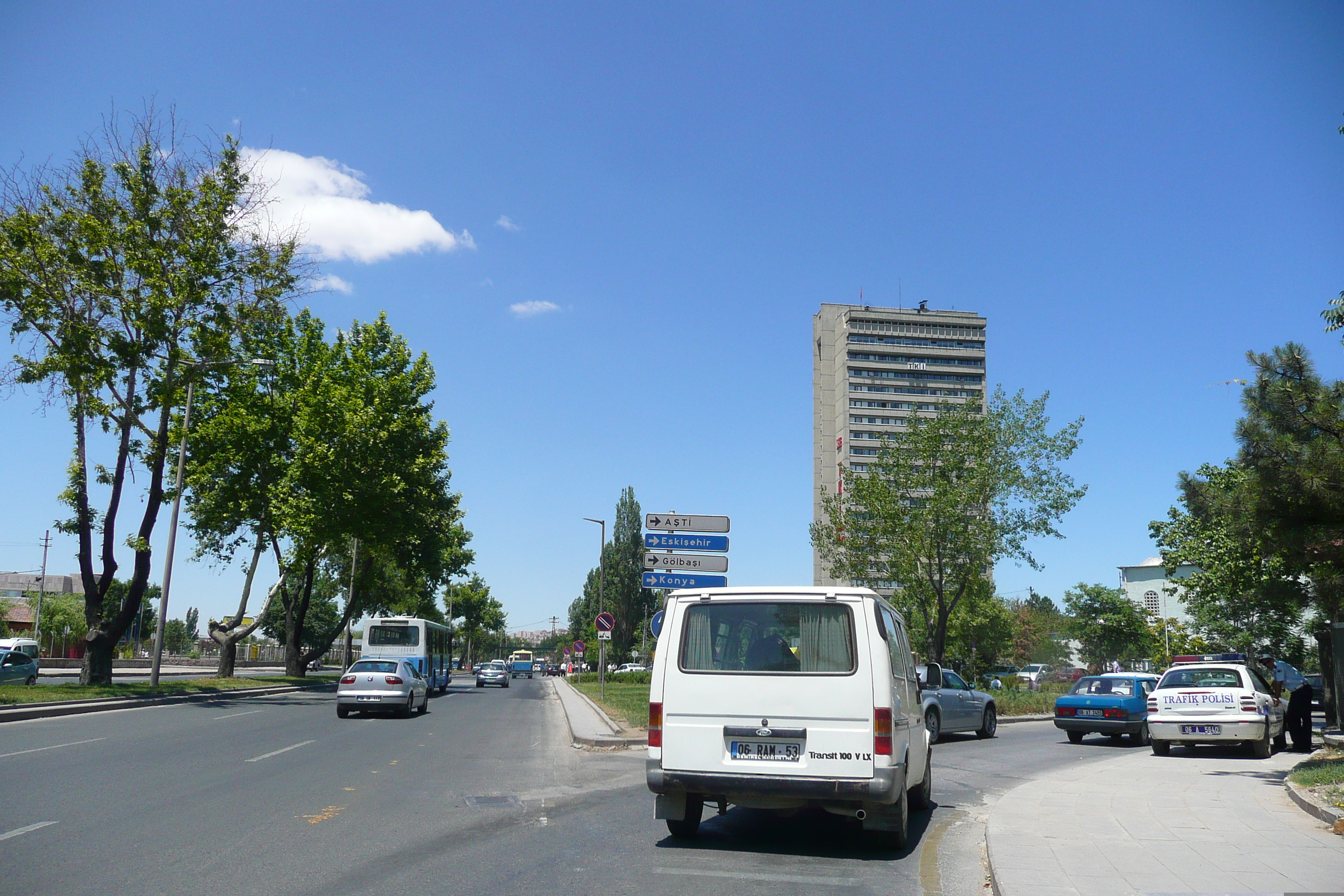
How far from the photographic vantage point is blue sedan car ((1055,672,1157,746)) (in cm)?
1973

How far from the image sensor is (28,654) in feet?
106

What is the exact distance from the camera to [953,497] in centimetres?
3409

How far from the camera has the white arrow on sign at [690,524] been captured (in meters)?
18.3

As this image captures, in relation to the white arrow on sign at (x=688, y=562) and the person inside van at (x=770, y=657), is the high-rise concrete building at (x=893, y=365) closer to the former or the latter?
the white arrow on sign at (x=688, y=562)

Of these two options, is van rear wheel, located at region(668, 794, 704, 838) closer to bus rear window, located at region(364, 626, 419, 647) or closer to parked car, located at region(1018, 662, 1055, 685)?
bus rear window, located at region(364, 626, 419, 647)

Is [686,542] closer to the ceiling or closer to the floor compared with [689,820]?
closer to the ceiling

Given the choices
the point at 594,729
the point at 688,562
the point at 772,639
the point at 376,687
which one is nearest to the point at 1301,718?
the point at 688,562

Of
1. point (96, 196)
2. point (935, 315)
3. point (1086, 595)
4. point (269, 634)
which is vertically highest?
point (935, 315)

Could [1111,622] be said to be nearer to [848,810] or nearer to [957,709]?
[957,709]

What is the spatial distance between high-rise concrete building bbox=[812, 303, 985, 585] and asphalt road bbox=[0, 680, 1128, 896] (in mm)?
117044

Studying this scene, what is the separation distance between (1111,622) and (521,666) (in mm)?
57452

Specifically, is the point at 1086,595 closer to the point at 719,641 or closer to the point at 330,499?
the point at 330,499

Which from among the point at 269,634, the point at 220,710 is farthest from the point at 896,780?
the point at 269,634

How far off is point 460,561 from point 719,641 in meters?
55.3
